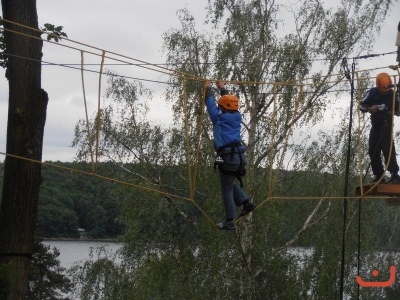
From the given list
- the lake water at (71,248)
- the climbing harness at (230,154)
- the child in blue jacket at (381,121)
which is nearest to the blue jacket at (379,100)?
the child in blue jacket at (381,121)

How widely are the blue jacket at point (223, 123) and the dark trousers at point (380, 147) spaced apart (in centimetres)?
216

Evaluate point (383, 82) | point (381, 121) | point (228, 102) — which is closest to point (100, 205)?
point (381, 121)

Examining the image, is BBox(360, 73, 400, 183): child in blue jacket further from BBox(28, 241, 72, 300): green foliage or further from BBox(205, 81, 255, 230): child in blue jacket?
BBox(28, 241, 72, 300): green foliage

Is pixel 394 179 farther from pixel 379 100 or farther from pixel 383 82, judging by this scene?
pixel 383 82

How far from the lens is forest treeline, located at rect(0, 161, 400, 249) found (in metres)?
26.4

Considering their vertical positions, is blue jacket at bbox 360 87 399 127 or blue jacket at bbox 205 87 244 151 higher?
blue jacket at bbox 360 87 399 127

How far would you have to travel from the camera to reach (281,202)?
25.5m

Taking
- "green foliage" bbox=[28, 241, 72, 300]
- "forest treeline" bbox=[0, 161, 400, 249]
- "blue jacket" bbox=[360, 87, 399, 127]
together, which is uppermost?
"blue jacket" bbox=[360, 87, 399, 127]

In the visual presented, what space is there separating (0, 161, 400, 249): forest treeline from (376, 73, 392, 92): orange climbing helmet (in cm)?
1437

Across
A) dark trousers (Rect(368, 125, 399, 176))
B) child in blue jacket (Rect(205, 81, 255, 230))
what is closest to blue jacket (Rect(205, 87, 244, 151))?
child in blue jacket (Rect(205, 81, 255, 230))

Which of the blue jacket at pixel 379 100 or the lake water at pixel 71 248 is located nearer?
the blue jacket at pixel 379 100

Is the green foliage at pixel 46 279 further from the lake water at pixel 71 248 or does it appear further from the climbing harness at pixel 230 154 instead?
the climbing harness at pixel 230 154

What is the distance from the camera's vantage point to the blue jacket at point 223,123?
28.1 feet

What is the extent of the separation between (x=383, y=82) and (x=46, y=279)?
2169 centimetres
